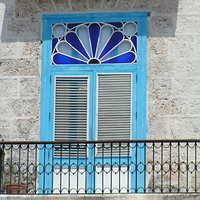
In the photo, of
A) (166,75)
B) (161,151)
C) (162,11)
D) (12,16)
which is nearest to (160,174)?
(161,151)

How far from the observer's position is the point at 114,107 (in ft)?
46.8

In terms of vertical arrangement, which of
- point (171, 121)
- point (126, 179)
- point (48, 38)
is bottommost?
point (126, 179)

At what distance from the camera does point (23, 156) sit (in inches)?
561

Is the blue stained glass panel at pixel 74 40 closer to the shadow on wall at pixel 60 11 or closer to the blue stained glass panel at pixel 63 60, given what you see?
the blue stained glass panel at pixel 63 60

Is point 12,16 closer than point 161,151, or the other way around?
point 161,151

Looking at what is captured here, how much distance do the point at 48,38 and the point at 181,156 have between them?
9.08 ft

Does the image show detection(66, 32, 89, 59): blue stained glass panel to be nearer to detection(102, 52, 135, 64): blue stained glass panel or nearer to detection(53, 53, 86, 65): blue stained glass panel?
detection(53, 53, 86, 65): blue stained glass panel

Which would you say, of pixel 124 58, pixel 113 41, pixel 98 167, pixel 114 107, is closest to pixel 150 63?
pixel 124 58

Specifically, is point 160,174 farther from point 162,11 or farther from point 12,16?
point 12,16

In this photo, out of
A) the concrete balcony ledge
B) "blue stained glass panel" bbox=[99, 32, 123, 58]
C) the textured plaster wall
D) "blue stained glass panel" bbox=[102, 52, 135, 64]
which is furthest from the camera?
"blue stained glass panel" bbox=[99, 32, 123, 58]

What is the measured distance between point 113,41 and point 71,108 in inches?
48.3

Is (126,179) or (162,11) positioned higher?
(162,11)

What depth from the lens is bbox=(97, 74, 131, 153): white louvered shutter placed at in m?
14.2

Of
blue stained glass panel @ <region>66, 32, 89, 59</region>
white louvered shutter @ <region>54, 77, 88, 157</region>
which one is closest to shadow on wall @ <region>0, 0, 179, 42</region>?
blue stained glass panel @ <region>66, 32, 89, 59</region>
